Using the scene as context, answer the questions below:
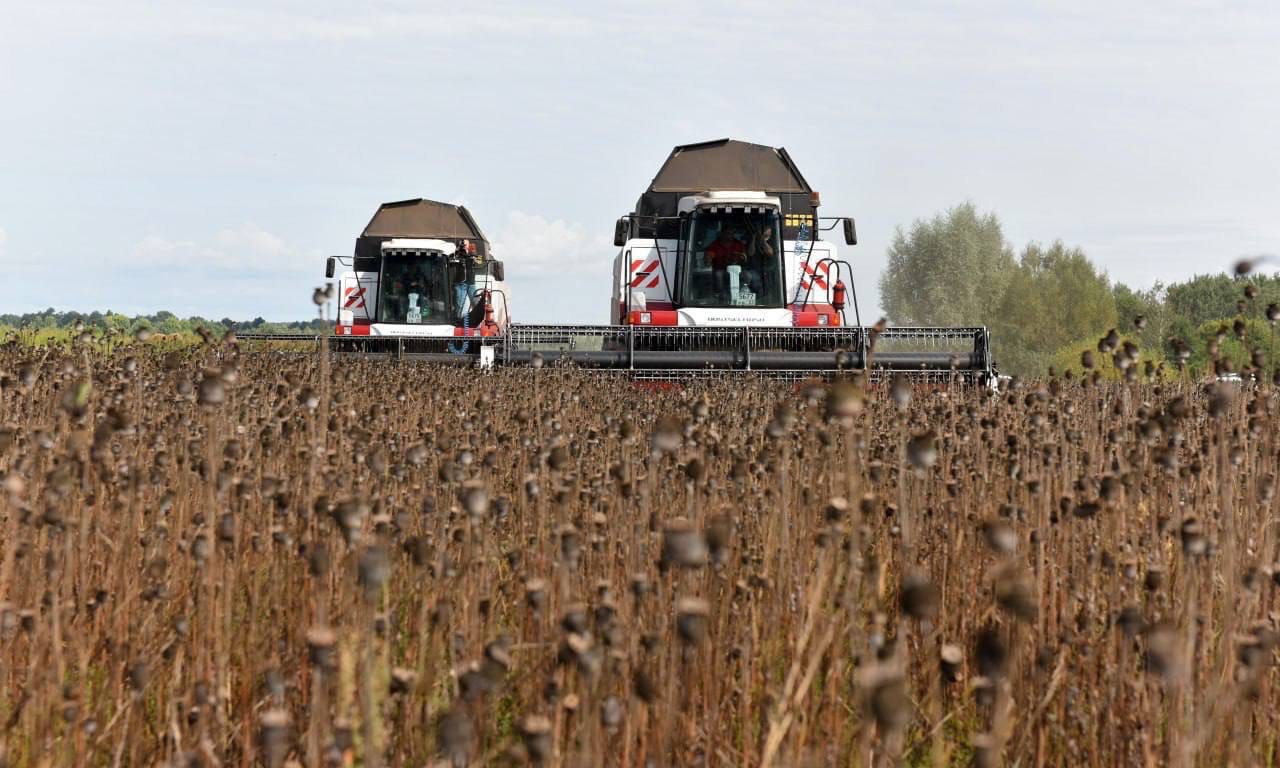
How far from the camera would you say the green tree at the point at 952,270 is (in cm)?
7894

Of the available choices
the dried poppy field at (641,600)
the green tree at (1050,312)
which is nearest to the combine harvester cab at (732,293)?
the dried poppy field at (641,600)

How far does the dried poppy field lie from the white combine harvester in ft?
22.9

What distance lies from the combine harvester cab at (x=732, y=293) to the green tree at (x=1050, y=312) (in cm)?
5500

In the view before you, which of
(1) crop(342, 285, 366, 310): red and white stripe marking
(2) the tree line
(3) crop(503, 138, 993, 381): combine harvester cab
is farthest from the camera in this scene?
(2) the tree line

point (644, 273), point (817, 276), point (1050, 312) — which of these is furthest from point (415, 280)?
point (1050, 312)

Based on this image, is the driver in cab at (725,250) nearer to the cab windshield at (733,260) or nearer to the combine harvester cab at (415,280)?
the cab windshield at (733,260)

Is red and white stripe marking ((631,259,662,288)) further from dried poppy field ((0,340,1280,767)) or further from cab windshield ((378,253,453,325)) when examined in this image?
dried poppy field ((0,340,1280,767))

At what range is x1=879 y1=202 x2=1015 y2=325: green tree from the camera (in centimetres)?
7894

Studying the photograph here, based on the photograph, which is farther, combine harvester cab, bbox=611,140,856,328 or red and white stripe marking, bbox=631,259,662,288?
red and white stripe marking, bbox=631,259,662,288

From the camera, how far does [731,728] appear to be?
3170mm

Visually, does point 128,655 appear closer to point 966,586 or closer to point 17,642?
point 17,642

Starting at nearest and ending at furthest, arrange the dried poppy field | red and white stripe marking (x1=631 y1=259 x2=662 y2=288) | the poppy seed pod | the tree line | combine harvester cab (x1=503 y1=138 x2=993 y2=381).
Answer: the poppy seed pod, the dried poppy field, combine harvester cab (x1=503 y1=138 x2=993 y2=381), red and white stripe marking (x1=631 y1=259 x2=662 y2=288), the tree line

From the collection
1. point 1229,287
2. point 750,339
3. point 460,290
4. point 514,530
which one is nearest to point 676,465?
point 514,530

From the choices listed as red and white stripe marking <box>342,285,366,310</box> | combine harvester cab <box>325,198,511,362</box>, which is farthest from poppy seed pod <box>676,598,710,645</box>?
red and white stripe marking <box>342,285,366,310</box>
